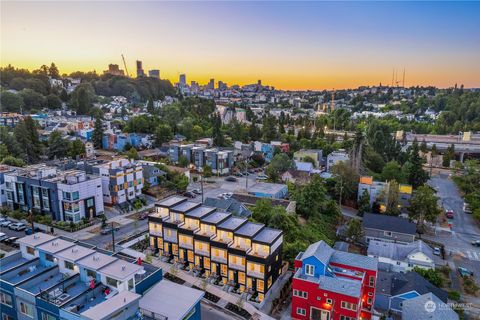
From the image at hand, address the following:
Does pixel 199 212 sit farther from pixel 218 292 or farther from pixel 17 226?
pixel 17 226

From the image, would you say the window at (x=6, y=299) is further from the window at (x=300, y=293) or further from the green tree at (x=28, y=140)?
the green tree at (x=28, y=140)

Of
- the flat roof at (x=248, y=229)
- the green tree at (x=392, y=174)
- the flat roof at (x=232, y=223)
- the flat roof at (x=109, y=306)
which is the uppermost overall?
the flat roof at (x=109, y=306)

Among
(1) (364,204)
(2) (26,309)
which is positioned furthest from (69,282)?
(1) (364,204)

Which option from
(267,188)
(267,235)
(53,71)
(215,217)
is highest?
(53,71)

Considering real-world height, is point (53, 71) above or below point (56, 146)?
above

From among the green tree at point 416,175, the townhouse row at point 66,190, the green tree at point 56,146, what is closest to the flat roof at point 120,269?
the townhouse row at point 66,190

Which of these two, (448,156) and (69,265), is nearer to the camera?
(69,265)
